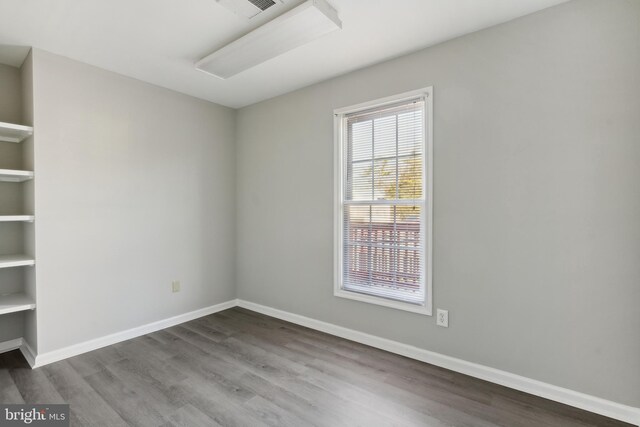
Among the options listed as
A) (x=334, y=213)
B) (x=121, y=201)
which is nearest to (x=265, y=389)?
(x=334, y=213)

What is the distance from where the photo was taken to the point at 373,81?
288 cm

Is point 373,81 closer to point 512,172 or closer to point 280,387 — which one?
point 512,172

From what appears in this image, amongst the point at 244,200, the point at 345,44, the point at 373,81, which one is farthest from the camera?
the point at 244,200

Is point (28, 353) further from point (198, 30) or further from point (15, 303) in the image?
point (198, 30)

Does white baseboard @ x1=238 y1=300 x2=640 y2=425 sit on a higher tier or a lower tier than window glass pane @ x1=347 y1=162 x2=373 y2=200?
lower

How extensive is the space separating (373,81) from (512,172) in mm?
1422

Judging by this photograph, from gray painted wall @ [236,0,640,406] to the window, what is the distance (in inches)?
4.1

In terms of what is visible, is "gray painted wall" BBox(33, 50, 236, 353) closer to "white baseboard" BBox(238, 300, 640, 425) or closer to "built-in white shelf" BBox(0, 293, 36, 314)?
"built-in white shelf" BBox(0, 293, 36, 314)

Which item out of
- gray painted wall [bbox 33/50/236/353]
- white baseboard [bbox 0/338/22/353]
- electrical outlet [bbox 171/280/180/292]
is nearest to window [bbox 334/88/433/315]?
gray painted wall [bbox 33/50/236/353]

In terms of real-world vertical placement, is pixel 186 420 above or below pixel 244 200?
below

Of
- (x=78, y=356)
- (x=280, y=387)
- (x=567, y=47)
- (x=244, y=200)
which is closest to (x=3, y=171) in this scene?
(x=78, y=356)

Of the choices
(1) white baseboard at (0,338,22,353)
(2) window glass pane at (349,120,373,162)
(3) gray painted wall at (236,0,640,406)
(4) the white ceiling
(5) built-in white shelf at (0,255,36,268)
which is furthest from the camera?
(2) window glass pane at (349,120,373,162)

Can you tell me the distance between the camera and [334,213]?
3.18 m

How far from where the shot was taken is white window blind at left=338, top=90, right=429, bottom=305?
2680mm
